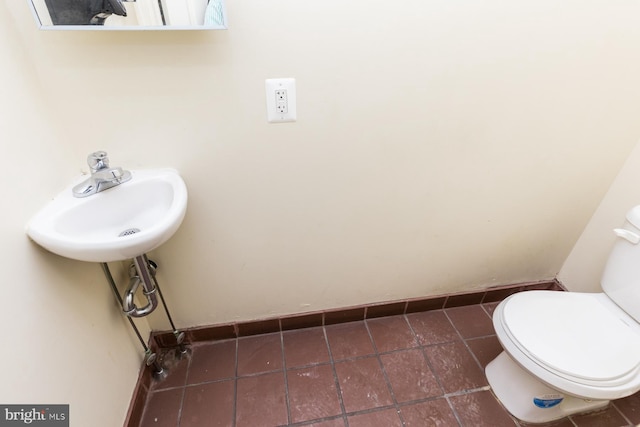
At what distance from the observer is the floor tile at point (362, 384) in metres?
1.26

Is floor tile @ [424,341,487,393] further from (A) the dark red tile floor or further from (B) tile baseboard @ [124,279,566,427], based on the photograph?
(B) tile baseboard @ [124,279,566,427]

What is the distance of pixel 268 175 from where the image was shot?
44.0 inches

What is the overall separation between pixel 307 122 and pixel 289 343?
104cm

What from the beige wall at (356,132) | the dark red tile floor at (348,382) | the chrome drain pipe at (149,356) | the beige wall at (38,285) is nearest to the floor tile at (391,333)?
the dark red tile floor at (348,382)

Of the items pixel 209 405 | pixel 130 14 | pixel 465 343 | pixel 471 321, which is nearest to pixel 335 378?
pixel 209 405

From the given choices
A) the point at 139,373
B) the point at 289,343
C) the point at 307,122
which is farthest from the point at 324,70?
the point at 139,373

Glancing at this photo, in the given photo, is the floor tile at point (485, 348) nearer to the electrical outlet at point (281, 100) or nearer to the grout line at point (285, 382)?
the grout line at point (285, 382)

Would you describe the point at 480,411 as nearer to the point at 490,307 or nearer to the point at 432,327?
the point at 432,327

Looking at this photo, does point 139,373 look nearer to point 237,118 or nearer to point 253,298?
point 253,298

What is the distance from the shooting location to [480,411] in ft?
4.09

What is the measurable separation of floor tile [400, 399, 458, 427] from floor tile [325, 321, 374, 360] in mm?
282

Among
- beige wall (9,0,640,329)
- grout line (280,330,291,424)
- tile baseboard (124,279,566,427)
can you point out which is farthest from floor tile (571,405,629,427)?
grout line (280,330,291,424)

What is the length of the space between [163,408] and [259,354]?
417mm

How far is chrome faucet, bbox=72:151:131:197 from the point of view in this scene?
0.90 metres
